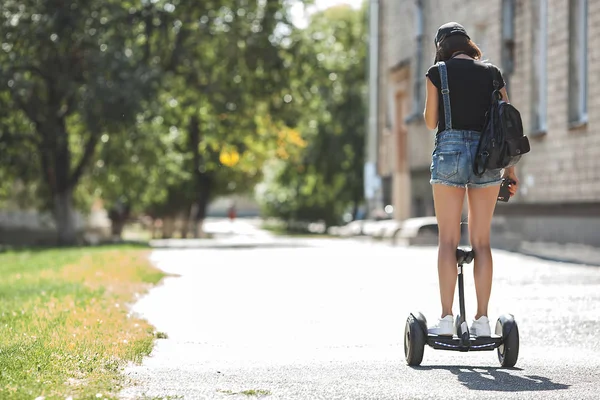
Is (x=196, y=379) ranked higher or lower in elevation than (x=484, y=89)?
lower

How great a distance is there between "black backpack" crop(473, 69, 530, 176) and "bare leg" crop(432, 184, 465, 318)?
0.21 metres

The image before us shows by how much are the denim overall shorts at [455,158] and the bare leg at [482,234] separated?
0.20 feet

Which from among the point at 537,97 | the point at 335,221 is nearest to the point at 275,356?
the point at 537,97

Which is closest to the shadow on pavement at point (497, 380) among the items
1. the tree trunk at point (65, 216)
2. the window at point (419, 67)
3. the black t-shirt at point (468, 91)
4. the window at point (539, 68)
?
the black t-shirt at point (468, 91)

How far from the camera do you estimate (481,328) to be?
7137mm

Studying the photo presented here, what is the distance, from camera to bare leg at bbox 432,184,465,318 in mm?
7180

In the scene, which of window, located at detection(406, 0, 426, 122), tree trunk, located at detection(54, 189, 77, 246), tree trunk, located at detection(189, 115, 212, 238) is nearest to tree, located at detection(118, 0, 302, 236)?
tree trunk, located at detection(54, 189, 77, 246)

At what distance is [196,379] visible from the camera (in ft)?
22.1

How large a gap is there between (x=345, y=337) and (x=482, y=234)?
2.09 m

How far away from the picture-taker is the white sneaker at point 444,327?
713cm

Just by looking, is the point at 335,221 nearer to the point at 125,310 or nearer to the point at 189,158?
the point at 189,158

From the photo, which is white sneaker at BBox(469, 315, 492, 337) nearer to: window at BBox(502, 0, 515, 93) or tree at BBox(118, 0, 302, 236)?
window at BBox(502, 0, 515, 93)

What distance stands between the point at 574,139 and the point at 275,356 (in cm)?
1643

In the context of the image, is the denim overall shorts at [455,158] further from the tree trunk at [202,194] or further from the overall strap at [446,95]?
the tree trunk at [202,194]
